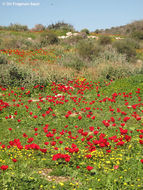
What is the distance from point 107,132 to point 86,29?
106 feet

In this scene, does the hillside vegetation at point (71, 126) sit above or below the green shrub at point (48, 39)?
below

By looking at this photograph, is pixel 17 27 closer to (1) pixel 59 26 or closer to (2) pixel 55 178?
(1) pixel 59 26

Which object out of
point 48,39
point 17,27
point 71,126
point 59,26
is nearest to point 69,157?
point 71,126

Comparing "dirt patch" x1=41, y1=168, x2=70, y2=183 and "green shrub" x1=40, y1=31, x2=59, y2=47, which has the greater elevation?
"green shrub" x1=40, y1=31, x2=59, y2=47

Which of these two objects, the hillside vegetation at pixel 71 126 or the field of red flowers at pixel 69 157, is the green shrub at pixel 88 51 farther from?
the field of red flowers at pixel 69 157

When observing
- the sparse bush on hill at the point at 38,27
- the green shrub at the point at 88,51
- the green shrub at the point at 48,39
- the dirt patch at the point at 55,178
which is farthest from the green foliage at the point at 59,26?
the dirt patch at the point at 55,178

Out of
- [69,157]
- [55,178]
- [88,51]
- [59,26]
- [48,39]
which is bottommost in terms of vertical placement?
[55,178]

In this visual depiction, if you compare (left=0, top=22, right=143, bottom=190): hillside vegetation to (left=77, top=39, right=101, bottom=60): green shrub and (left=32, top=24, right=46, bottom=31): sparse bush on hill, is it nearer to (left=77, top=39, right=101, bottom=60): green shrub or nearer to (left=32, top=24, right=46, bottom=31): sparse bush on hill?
(left=77, top=39, right=101, bottom=60): green shrub

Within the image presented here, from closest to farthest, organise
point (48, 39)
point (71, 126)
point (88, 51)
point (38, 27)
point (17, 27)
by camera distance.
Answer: point (71, 126) < point (88, 51) < point (48, 39) < point (17, 27) < point (38, 27)

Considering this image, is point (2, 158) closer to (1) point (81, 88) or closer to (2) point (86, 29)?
(1) point (81, 88)

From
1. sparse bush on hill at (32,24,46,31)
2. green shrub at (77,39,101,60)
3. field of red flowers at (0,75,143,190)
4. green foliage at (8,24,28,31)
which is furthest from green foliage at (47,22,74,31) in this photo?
field of red flowers at (0,75,143,190)

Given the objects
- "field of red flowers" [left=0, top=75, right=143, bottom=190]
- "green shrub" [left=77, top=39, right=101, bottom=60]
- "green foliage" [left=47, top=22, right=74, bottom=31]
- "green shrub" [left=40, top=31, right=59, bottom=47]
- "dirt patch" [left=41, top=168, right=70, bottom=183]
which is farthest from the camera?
"green foliage" [left=47, top=22, right=74, bottom=31]

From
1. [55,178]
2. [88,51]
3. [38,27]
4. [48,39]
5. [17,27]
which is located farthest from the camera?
[38,27]

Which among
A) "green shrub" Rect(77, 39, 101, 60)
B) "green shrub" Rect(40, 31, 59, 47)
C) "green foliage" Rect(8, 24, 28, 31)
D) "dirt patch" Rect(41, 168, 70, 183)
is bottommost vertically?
"dirt patch" Rect(41, 168, 70, 183)
